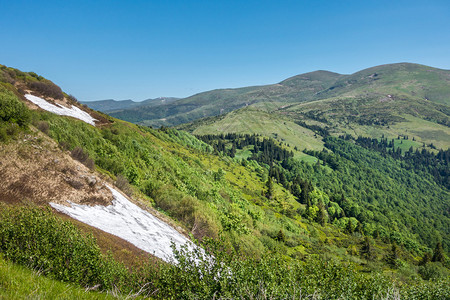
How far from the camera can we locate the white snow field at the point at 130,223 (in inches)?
837

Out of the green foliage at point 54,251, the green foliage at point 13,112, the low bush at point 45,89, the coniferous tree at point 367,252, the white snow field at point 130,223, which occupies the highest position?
the low bush at point 45,89

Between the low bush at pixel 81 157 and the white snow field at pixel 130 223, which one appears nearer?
the white snow field at pixel 130 223

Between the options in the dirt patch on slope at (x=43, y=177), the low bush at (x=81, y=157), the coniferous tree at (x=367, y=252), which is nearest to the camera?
the dirt patch on slope at (x=43, y=177)

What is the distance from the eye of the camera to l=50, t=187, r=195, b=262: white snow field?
21266 mm

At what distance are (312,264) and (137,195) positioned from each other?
24001 mm

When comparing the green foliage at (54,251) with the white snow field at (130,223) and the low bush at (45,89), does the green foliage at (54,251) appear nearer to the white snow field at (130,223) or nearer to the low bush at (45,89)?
the white snow field at (130,223)

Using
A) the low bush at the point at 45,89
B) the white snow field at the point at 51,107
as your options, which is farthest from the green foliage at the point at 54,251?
the low bush at the point at 45,89

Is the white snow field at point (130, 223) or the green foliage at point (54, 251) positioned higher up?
Result: the green foliage at point (54, 251)

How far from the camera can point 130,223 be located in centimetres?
2441

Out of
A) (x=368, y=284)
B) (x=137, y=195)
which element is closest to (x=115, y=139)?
(x=137, y=195)

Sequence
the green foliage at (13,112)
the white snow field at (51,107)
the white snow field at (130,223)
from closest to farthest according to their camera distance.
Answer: the white snow field at (130,223)
the green foliage at (13,112)
the white snow field at (51,107)

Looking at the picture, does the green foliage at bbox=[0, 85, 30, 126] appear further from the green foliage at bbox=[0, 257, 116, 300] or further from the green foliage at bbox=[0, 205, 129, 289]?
the green foliage at bbox=[0, 257, 116, 300]

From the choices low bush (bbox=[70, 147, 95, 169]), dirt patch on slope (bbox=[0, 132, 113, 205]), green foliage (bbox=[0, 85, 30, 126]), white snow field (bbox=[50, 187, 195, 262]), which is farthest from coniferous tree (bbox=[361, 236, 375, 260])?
green foliage (bbox=[0, 85, 30, 126])

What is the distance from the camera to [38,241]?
41.2ft
